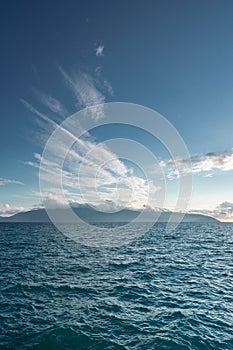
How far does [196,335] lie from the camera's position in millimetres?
14906

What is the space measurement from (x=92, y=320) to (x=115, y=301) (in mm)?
3902

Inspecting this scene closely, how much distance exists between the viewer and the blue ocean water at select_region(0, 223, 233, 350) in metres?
14.2

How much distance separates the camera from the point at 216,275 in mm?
29250

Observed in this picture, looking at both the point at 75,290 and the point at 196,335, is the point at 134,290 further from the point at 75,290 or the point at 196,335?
the point at 196,335

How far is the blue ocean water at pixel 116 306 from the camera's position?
14203 millimetres

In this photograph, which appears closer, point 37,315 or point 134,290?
point 37,315

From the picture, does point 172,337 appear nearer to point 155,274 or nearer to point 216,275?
point 155,274

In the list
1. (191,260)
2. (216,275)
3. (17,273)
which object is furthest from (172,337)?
(191,260)

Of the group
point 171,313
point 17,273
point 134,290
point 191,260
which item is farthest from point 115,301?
point 191,260

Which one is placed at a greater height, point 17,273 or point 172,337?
point 17,273

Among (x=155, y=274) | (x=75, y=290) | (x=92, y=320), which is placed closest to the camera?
(x=92, y=320)

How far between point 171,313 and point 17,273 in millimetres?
20434

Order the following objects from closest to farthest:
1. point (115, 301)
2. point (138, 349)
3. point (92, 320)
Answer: point (138, 349) → point (92, 320) → point (115, 301)

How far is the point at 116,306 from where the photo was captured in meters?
19.1
